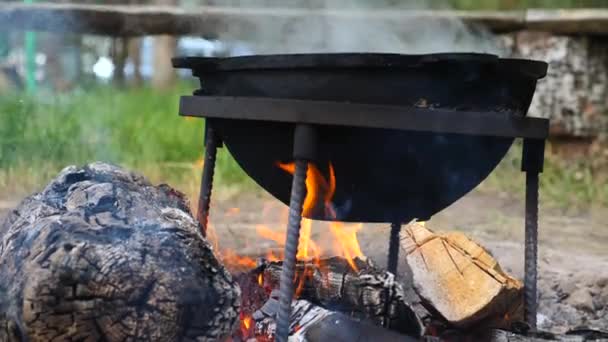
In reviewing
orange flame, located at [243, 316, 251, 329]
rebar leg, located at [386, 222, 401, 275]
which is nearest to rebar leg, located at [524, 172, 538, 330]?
rebar leg, located at [386, 222, 401, 275]

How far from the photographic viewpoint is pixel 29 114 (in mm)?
5551

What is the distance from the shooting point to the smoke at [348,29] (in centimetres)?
554

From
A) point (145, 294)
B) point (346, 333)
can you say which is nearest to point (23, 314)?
point (145, 294)

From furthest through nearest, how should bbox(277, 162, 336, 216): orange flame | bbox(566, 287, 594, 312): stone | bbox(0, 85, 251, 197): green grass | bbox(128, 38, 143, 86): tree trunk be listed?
bbox(128, 38, 143, 86): tree trunk
bbox(0, 85, 251, 197): green grass
bbox(566, 287, 594, 312): stone
bbox(277, 162, 336, 216): orange flame

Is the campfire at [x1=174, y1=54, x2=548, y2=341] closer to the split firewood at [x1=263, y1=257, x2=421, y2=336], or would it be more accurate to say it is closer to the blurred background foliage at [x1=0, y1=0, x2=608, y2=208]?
the split firewood at [x1=263, y1=257, x2=421, y2=336]

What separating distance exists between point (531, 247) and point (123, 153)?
12.5 ft

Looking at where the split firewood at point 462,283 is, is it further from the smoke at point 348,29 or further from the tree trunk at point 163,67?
the tree trunk at point 163,67

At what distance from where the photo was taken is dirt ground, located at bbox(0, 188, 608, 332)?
3.31 m

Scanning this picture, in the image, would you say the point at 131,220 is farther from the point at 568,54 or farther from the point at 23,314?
the point at 568,54

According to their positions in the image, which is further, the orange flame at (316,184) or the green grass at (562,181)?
the green grass at (562,181)

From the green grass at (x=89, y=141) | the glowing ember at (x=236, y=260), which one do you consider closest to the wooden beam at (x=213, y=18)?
the green grass at (x=89, y=141)

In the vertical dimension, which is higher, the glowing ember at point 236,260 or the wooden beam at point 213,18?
the wooden beam at point 213,18

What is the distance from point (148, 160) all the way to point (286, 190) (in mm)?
3199

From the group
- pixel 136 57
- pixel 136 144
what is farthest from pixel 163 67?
pixel 136 144
